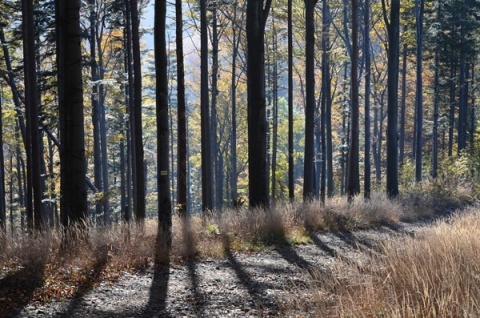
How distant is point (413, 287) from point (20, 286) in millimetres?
4902

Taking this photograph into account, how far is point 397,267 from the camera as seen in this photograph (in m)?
5.60

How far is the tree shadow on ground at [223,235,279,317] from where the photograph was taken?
5.77 meters

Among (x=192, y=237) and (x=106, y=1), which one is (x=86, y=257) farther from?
(x=106, y=1)

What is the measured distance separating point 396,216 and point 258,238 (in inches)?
289

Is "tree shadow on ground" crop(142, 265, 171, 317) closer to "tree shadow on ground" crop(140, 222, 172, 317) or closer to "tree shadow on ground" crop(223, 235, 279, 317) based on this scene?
"tree shadow on ground" crop(140, 222, 172, 317)

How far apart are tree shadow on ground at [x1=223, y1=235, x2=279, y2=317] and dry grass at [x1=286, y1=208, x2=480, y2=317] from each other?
398 mm

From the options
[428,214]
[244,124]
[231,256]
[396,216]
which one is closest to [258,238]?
[231,256]

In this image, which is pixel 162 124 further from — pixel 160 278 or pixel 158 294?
pixel 158 294

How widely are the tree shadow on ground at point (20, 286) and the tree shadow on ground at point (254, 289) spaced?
2.82m

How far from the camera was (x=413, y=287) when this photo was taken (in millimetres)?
4566

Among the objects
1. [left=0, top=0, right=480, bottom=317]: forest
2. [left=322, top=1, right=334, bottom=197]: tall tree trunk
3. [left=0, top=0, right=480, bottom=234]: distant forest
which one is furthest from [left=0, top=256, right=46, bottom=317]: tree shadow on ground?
[left=322, top=1, right=334, bottom=197]: tall tree trunk

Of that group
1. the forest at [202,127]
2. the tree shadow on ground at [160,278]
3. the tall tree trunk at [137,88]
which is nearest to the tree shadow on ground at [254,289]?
the forest at [202,127]

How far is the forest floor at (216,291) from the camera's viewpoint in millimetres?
5543

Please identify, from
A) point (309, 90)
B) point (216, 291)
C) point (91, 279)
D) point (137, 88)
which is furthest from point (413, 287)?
point (309, 90)
